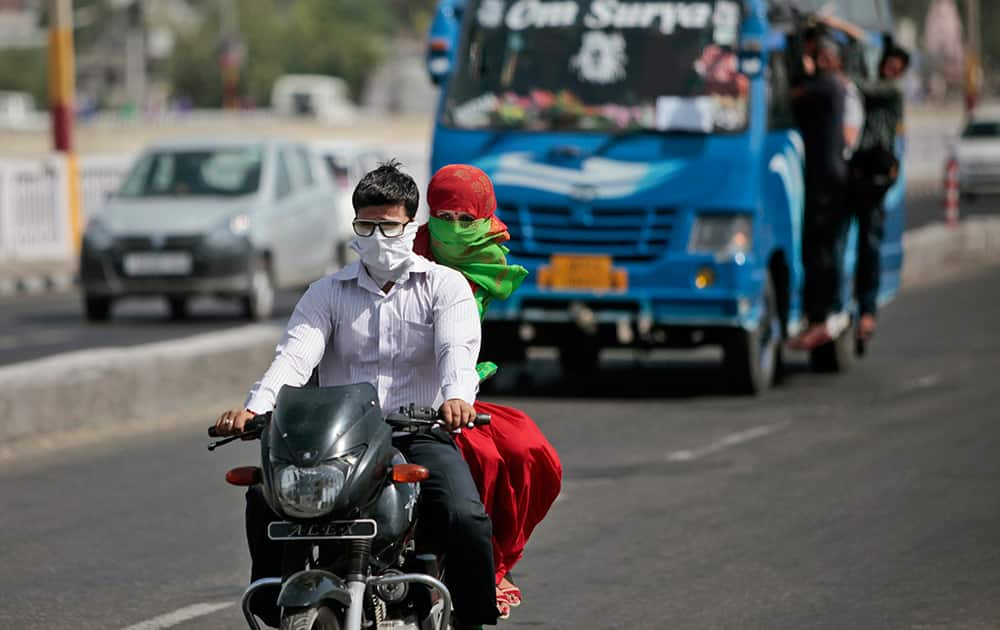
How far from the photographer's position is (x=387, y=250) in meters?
5.71

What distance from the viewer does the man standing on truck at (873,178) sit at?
15.0 metres

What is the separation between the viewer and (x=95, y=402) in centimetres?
1276

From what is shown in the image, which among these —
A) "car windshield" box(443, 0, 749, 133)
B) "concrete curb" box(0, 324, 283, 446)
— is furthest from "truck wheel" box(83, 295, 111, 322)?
"car windshield" box(443, 0, 749, 133)

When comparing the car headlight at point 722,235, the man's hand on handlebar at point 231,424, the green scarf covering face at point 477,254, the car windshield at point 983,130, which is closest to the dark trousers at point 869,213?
the car headlight at point 722,235

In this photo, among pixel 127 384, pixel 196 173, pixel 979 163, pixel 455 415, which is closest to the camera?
pixel 455 415

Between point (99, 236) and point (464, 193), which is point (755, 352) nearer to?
point (464, 193)

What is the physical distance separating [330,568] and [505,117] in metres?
9.45

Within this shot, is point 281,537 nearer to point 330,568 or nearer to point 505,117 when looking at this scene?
point 330,568

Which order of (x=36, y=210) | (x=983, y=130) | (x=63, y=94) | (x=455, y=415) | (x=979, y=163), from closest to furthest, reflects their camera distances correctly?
(x=455, y=415) < (x=36, y=210) < (x=63, y=94) < (x=979, y=163) < (x=983, y=130)

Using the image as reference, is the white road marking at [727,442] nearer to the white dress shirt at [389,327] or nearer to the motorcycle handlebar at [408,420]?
the white dress shirt at [389,327]

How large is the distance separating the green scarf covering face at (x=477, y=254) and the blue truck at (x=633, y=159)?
7513 millimetres

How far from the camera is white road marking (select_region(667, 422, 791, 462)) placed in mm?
11562

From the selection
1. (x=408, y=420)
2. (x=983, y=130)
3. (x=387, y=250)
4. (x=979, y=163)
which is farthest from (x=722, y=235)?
(x=983, y=130)

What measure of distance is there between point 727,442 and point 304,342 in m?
6.59
